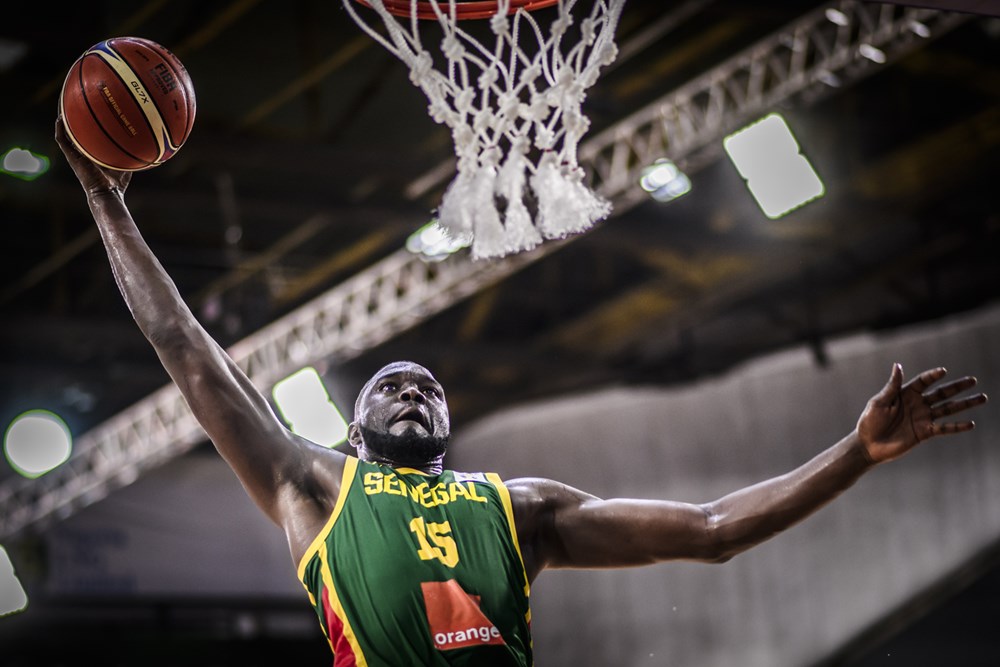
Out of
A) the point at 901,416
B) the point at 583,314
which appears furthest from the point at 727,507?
the point at 583,314

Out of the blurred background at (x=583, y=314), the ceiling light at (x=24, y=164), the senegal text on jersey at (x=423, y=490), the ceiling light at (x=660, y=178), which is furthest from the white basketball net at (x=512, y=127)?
the ceiling light at (x=24, y=164)

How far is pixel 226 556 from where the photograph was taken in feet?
44.7

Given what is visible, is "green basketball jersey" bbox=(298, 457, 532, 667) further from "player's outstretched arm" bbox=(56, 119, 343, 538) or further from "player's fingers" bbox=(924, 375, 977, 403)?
"player's fingers" bbox=(924, 375, 977, 403)

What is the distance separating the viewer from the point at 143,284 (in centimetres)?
313

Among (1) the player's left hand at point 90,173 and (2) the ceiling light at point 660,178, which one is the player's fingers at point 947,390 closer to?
(1) the player's left hand at point 90,173

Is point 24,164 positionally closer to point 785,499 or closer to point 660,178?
point 660,178

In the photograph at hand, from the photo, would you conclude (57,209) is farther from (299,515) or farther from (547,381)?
(299,515)

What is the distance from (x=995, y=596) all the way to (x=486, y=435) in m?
6.04

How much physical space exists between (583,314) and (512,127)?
8.34 m

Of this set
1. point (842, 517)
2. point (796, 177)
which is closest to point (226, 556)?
point (842, 517)

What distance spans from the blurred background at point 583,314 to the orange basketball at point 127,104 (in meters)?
3.98

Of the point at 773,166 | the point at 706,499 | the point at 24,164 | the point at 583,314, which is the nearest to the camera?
the point at 24,164

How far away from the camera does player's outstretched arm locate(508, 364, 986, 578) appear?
9.77ft

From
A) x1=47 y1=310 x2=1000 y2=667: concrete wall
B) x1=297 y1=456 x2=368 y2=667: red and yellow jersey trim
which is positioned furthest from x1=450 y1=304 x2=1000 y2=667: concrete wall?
x1=297 y1=456 x2=368 y2=667: red and yellow jersey trim
